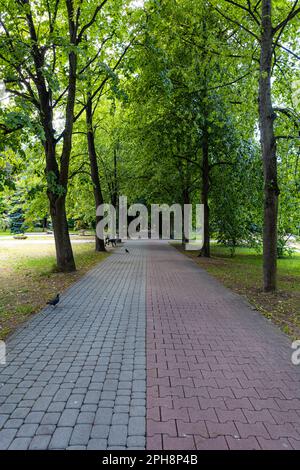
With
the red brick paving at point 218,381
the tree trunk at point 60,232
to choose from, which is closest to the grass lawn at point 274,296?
the red brick paving at point 218,381

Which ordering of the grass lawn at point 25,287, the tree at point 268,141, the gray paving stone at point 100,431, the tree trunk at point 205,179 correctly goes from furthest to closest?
the tree trunk at point 205,179
the tree at point 268,141
the grass lawn at point 25,287
the gray paving stone at point 100,431

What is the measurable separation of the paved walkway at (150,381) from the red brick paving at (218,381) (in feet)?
0.04

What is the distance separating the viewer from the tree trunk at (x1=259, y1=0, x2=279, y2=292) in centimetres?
914

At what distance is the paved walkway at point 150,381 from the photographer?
317 centimetres

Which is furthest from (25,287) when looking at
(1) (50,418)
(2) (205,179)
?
(2) (205,179)

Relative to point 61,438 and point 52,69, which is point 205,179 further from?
point 61,438

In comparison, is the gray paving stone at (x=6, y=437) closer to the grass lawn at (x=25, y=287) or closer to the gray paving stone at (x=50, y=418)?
the gray paving stone at (x=50, y=418)

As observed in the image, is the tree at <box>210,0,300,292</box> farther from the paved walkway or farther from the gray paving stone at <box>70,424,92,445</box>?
the gray paving stone at <box>70,424,92,445</box>

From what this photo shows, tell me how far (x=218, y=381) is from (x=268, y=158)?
22.0 feet

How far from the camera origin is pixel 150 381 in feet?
13.9

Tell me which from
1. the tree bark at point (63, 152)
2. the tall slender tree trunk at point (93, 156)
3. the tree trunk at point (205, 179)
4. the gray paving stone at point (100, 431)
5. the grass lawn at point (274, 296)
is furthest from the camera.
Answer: the tall slender tree trunk at point (93, 156)

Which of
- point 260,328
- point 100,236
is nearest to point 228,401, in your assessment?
point 260,328

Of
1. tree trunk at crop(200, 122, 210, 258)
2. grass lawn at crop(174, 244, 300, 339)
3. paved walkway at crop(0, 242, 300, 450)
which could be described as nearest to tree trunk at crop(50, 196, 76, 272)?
paved walkway at crop(0, 242, 300, 450)

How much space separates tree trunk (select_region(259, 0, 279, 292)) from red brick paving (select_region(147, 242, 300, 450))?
217 centimetres
